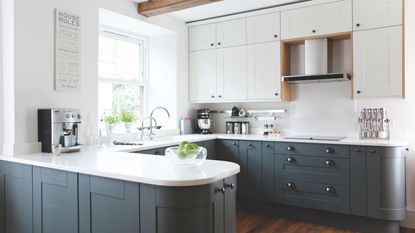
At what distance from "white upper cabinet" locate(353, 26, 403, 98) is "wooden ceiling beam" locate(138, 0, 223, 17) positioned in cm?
166

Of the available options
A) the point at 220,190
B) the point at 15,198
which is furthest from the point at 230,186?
the point at 15,198

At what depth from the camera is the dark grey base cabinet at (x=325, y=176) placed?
3.15 metres

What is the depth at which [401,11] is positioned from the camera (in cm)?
331

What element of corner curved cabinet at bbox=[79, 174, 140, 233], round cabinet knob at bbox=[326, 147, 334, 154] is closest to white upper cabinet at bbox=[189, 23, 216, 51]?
round cabinet knob at bbox=[326, 147, 334, 154]

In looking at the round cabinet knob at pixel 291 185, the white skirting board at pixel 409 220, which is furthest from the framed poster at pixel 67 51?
the white skirting board at pixel 409 220

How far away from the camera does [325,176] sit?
11.3 feet

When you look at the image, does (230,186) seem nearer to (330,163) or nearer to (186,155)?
(186,155)

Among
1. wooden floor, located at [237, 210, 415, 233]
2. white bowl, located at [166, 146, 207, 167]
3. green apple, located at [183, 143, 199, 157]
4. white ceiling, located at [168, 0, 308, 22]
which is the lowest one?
wooden floor, located at [237, 210, 415, 233]

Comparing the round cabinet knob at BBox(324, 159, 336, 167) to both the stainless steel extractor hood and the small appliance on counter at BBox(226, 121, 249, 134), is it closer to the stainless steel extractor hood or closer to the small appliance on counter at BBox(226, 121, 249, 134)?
the stainless steel extractor hood

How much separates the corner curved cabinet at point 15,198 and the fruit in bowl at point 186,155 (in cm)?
115

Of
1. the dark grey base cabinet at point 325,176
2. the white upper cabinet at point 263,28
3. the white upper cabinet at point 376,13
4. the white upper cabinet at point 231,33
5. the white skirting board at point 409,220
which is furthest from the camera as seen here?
the white upper cabinet at point 231,33

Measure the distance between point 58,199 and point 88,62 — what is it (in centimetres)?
148

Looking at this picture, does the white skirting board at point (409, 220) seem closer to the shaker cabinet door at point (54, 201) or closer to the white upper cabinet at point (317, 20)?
the white upper cabinet at point (317, 20)

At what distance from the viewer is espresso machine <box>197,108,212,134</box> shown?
456cm
